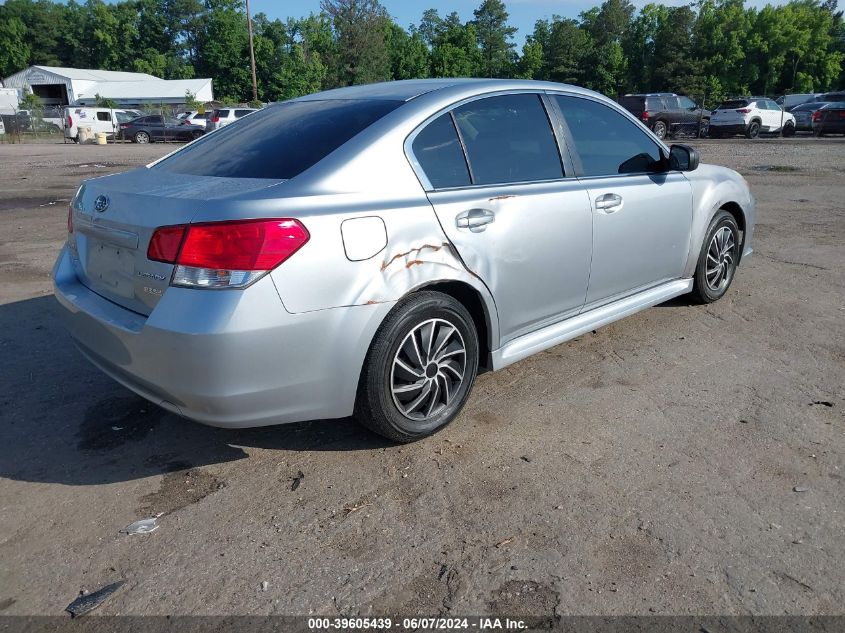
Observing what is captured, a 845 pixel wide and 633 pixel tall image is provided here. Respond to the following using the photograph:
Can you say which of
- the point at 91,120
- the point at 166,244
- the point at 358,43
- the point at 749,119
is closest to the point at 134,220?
the point at 166,244

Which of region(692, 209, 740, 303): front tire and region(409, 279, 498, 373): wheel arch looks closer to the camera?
region(409, 279, 498, 373): wheel arch

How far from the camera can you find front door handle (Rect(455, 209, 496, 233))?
3268mm

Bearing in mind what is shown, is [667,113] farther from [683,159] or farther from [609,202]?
[609,202]

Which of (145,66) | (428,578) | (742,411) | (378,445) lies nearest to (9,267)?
(378,445)

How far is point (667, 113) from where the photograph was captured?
28078mm

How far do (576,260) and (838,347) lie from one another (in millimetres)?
1983

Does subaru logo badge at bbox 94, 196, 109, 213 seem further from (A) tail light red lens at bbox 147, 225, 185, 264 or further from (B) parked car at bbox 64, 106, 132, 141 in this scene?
(B) parked car at bbox 64, 106, 132, 141

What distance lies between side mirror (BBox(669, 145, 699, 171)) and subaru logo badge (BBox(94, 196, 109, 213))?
3.40 meters

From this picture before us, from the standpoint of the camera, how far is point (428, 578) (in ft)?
7.88

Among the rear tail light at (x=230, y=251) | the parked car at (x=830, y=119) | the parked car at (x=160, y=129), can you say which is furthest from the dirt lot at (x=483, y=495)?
the parked car at (x=160, y=129)

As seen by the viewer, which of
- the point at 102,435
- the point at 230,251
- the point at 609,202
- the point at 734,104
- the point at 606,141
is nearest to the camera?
the point at 230,251

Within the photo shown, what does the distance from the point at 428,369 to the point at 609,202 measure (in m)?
1.60

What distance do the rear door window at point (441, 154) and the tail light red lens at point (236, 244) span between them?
851 mm

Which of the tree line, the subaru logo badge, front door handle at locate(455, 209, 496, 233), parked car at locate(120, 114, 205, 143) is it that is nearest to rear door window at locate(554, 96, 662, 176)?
front door handle at locate(455, 209, 496, 233)
